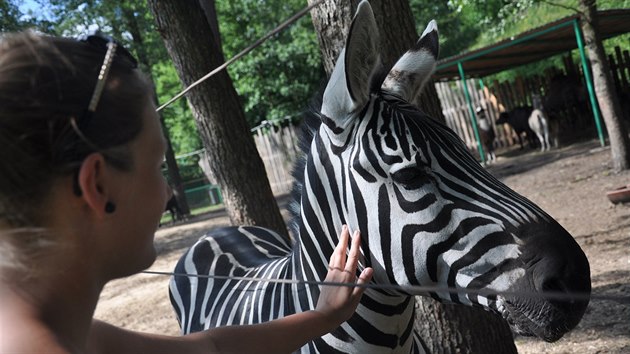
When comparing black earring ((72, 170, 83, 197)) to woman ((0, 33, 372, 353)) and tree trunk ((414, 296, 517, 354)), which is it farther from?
tree trunk ((414, 296, 517, 354))

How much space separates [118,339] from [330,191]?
983 millimetres

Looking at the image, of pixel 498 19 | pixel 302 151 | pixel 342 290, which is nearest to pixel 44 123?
pixel 342 290

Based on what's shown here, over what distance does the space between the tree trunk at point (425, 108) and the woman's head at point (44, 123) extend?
2354 mm

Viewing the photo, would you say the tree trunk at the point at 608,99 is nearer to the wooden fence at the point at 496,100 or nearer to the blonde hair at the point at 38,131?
the wooden fence at the point at 496,100

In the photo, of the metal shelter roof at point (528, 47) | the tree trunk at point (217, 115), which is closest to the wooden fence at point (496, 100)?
the metal shelter roof at point (528, 47)

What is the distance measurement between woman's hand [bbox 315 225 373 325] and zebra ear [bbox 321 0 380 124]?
0.50m

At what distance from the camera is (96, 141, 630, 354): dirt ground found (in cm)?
435

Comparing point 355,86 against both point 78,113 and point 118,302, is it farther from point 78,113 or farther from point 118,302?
point 118,302

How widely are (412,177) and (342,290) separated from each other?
0.46m

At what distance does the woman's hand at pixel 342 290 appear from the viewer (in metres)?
1.84

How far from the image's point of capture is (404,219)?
2012 mm

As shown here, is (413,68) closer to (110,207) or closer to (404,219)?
(404,219)

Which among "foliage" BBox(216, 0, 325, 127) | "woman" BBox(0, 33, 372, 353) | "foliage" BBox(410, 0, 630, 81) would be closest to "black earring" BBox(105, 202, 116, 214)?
"woman" BBox(0, 33, 372, 353)

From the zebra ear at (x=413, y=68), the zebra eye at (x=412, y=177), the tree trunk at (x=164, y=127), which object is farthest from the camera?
the tree trunk at (x=164, y=127)
